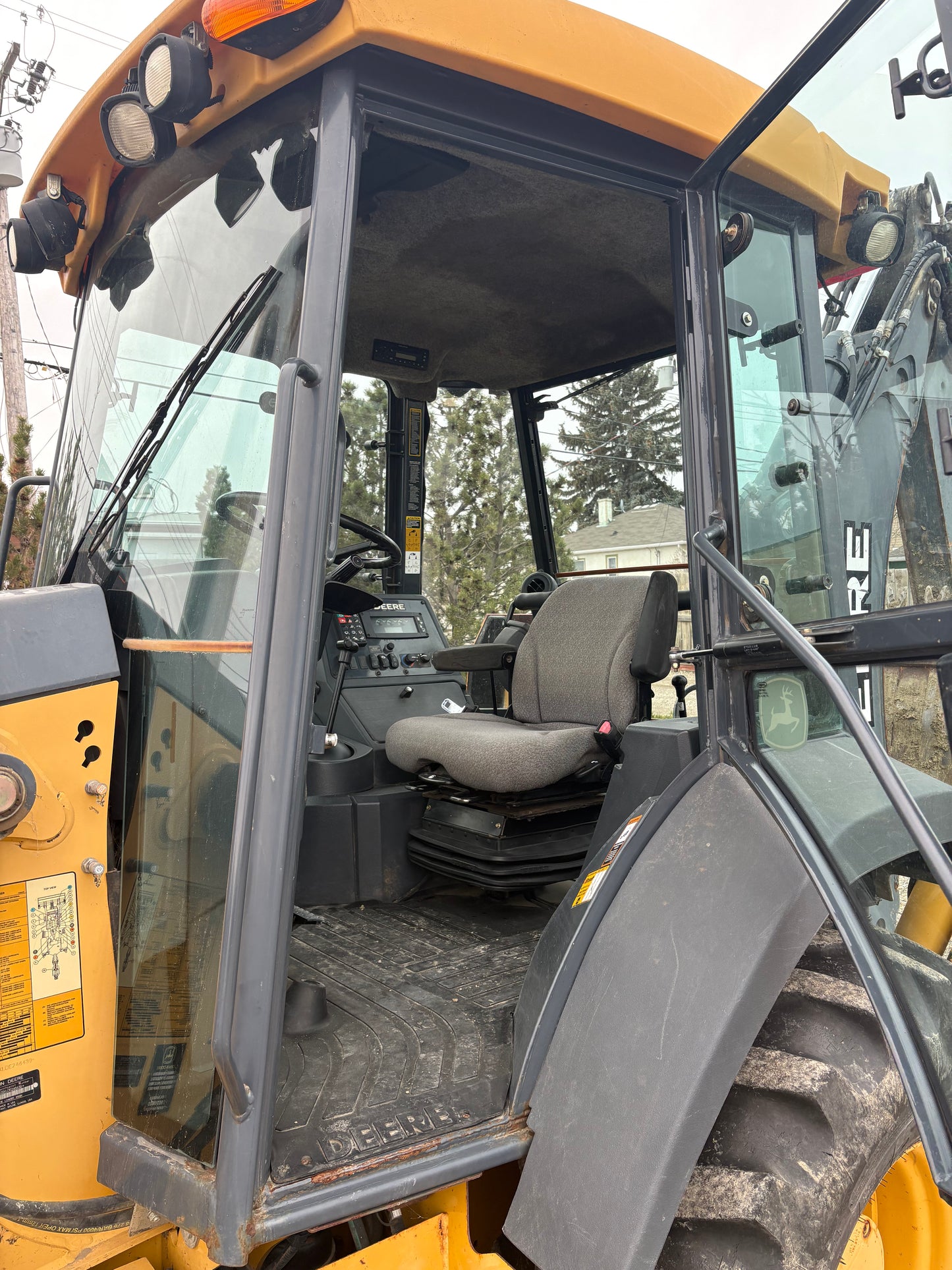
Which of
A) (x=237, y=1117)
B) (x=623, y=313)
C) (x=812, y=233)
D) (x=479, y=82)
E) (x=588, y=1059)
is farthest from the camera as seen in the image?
(x=623, y=313)

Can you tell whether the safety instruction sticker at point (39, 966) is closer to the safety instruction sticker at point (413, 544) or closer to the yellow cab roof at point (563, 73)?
the yellow cab roof at point (563, 73)

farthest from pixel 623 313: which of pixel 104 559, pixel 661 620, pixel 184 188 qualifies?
pixel 104 559

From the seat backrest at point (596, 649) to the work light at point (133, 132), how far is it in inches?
63.3

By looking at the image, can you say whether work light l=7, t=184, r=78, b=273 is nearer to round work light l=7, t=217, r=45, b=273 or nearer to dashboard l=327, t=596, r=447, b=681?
round work light l=7, t=217, r=45, b=273

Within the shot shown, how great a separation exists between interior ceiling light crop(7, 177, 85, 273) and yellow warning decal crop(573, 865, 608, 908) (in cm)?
155

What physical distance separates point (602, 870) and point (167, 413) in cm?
104

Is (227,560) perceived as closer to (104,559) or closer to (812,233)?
(104,559)

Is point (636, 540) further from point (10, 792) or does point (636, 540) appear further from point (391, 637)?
point (10, 792)

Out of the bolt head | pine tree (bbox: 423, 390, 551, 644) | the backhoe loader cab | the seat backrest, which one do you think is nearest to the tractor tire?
the backhoe loader cab

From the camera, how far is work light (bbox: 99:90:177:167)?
1.42 meters

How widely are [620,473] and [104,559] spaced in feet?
5.74

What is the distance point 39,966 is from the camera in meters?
1.35

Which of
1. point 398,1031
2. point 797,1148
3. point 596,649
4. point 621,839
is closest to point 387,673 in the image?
point 596,649

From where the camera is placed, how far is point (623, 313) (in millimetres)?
2947
